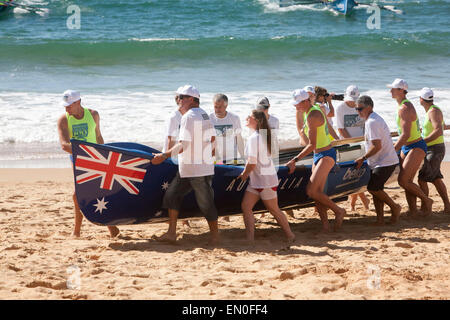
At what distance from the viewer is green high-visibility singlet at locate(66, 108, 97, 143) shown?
6127 millimetres

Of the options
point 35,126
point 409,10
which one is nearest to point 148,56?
point 35,126

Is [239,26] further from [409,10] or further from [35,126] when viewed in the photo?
[35,126]

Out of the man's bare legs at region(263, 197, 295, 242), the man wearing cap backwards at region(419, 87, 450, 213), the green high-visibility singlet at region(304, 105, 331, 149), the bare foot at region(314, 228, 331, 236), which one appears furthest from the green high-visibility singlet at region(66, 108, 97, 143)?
the man wearing cap backwards at region(419, 87, 450, 213)

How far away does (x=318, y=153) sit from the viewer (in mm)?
6312

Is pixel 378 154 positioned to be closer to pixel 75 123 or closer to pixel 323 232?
pixel 323 232

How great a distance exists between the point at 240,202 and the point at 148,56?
1452 centimetres

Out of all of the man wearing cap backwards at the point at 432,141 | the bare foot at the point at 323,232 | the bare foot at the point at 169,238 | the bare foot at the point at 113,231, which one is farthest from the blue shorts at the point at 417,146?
the bare foot at the point at 113,231

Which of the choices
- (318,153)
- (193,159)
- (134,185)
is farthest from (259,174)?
(134,185)

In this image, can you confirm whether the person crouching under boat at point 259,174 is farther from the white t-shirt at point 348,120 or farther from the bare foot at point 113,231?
the white t-shirt at point 348,120

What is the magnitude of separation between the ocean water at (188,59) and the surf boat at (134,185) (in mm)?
4957

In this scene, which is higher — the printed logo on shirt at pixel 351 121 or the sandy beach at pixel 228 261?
the printed logo on shirt at pixel 351 121

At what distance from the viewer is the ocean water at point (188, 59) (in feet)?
43.2

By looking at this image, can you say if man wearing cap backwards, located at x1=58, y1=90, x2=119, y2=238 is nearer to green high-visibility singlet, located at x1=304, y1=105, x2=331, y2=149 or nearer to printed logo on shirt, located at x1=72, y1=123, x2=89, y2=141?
printed logo on shirt, located at x1=72, y1=123, x2=89, y2=141

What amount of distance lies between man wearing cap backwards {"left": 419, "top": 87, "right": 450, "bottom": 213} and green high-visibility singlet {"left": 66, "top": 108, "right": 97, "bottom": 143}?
3.54 m
